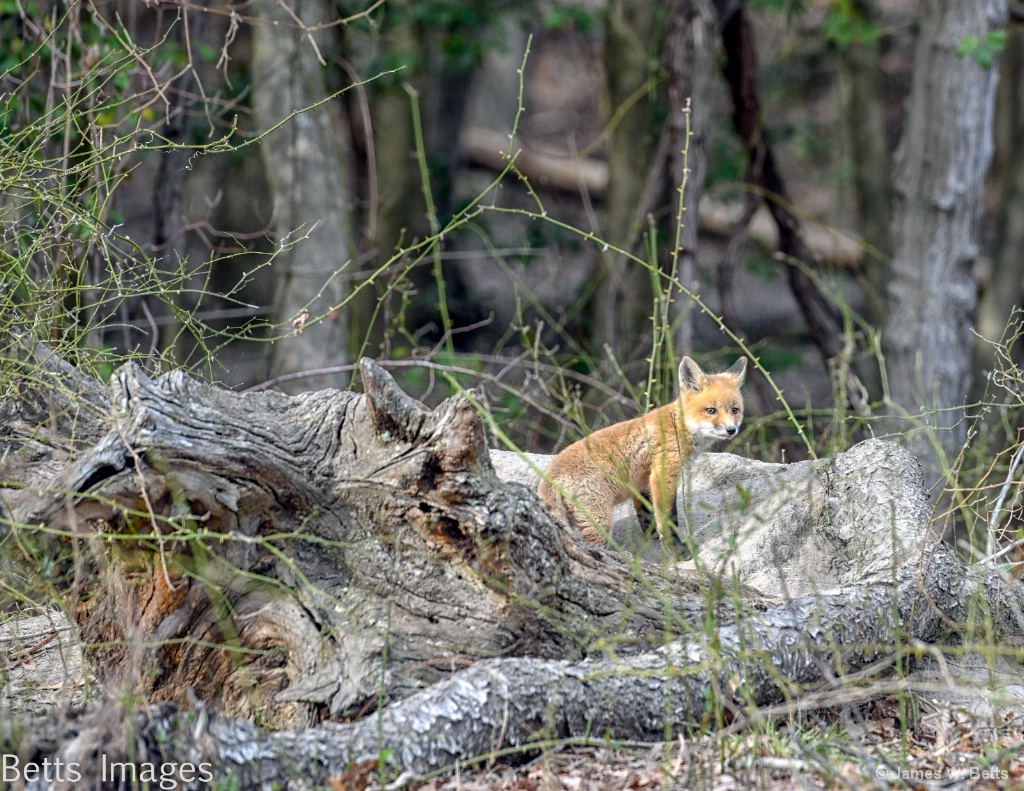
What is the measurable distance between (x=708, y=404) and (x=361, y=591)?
2.80 meters

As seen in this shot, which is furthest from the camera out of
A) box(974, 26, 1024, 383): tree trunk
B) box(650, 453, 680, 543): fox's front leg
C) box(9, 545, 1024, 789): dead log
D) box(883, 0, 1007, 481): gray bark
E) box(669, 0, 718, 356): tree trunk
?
box(974, 26, 1024, 383): tree trunk

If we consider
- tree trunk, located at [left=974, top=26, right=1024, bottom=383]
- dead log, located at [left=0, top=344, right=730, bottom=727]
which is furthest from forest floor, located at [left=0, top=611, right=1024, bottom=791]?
tree trunk, located at [left=974, top=26, right=1024, bottom=383]

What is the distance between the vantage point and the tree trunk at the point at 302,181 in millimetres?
8727

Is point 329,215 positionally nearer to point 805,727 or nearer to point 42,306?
point 42,306

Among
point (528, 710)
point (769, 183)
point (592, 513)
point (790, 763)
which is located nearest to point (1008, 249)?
point (769, 183)

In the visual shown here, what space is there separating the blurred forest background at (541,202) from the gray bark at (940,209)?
0.06 feet

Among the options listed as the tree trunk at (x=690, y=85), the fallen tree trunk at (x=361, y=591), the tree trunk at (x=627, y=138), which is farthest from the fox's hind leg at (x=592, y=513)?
the tree trunk at (x=627, y=138)

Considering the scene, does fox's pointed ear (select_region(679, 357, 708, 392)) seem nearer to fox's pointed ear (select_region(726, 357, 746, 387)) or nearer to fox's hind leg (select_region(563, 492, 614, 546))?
fox's pointed ear (select_region(726, 357, 746, 387))

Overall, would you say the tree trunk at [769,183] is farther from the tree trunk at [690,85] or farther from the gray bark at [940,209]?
the gray bark at [940,209]

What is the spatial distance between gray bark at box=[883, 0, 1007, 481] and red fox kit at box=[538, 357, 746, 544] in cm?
331

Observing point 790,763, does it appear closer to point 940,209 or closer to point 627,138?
point 940,209

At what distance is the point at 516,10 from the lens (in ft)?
40.2

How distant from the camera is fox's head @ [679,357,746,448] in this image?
629cm

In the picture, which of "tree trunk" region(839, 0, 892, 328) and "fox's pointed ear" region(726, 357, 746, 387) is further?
"tree trunk" region(839, 0, 892, 328)
